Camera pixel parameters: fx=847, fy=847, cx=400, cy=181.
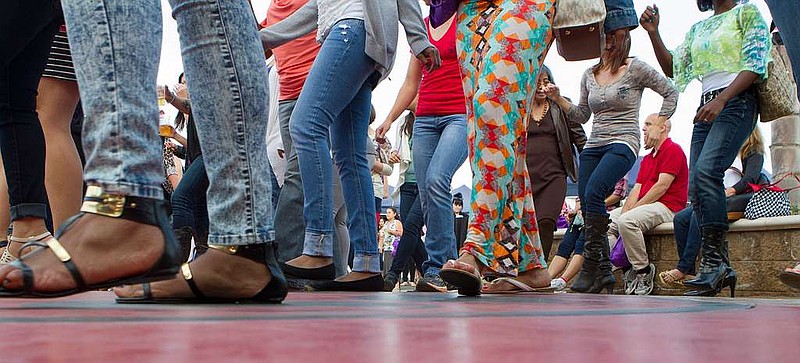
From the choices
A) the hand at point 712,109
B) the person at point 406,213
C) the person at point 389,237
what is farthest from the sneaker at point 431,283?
the person at point 389,237

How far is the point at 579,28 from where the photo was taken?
2.75 m

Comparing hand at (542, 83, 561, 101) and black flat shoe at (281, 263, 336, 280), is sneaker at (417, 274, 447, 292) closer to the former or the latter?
black flat shoe at (281, 263, 336, 280)

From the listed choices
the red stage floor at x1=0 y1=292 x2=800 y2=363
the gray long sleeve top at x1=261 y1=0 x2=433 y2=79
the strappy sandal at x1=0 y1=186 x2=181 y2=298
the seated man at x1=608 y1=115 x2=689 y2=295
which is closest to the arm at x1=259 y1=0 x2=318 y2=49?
the gray long sleeve top at x1=261 y1=0 x2=433 y2=79

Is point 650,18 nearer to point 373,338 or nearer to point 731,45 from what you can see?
point 731,45

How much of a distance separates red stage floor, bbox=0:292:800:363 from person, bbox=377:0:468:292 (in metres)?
2.82

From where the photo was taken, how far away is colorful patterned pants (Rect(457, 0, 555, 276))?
266cm

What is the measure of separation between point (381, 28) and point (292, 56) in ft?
3.16

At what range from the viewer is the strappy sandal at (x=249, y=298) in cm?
159

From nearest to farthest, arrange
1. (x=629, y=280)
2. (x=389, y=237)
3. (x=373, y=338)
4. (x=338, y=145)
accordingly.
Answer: (x=373, y=338)
(x=338, y=145)
(x=629, y=280)
(x=389, y=237)

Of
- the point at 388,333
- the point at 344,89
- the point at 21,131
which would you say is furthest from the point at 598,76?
the point at 388,333

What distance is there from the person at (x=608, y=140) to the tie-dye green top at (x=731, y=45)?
0.41m

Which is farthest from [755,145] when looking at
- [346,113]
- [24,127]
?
[24,127]

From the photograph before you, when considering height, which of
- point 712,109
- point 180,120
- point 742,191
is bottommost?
point 742,191

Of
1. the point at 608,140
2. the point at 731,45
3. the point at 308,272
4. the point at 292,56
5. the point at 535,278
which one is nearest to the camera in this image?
the point at 535,278
